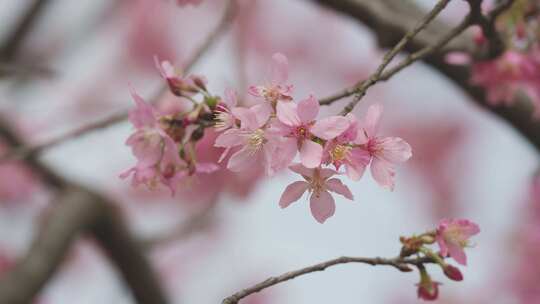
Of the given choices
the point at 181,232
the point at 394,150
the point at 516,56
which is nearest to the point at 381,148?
the point at 394,150

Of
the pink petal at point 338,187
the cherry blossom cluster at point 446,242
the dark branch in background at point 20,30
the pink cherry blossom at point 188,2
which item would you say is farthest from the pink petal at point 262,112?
the dark branch in background at point 20,30

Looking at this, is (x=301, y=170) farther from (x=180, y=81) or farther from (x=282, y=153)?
(x=180, y=81)

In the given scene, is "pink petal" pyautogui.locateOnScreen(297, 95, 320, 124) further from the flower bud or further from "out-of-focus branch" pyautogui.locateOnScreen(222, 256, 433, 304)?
the flower bud

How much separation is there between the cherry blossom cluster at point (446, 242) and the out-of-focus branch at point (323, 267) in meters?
0.01

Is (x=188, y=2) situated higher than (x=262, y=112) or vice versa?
(x=188, y=2)

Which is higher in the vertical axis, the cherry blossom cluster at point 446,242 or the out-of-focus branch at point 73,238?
the out-of-focus branch at point 73,238

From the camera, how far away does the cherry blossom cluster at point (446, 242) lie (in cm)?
97

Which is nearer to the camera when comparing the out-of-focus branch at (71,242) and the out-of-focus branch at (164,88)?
the out-of-focus branch at (164,88)

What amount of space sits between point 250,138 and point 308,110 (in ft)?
0.27

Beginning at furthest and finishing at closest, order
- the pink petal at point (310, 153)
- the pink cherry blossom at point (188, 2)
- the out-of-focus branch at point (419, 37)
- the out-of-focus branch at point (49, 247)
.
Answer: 1. the out-of-focus branch at point (49, 247)
2. the out-of-focus branch at point (419, 37)
3. the pink cherry blossom at point (188, 2)
4. the pink petal at point (310, 153)

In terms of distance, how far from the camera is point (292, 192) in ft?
2.96

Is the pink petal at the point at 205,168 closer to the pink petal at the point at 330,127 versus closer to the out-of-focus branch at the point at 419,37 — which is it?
the pink petal at the point at 330,127

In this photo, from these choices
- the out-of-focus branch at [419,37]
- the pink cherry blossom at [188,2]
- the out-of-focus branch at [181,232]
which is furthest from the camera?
the out-of-focus branch at [181,232]

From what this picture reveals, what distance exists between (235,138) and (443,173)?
185 inches
